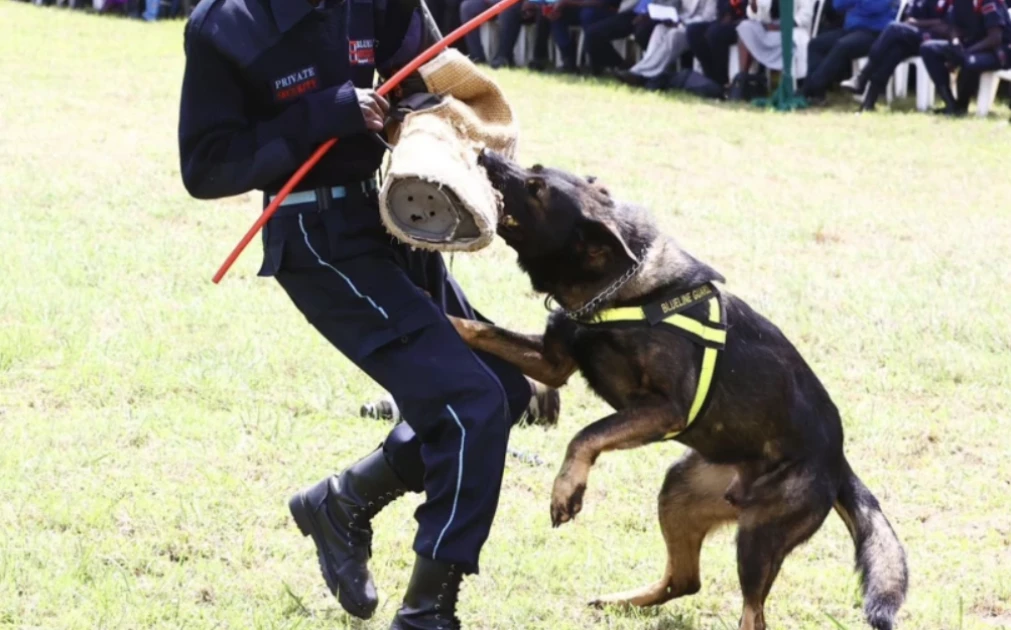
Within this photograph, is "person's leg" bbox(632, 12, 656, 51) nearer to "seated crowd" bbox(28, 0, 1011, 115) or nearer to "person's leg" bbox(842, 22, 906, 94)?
"seated crowd" bbox(28, 0, 1011, 115)

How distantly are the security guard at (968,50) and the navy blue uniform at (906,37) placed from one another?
22 cm

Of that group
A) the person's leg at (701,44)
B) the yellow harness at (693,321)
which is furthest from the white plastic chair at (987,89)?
the yellow harness at (693,321)

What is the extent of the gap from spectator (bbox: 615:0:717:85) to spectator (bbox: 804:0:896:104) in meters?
1.50

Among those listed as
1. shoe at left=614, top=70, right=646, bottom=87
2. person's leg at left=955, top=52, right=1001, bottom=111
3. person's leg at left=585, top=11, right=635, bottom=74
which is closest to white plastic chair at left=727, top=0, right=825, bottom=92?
shoe at left=614, top=70, right=646, bottom=87

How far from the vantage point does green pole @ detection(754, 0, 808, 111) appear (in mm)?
14969

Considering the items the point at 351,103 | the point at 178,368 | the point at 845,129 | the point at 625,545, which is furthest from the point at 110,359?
the point at 845,129

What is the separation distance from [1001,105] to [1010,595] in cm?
1177

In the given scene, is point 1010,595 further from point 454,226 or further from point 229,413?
point 229,413

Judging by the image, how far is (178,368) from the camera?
630 centimetres

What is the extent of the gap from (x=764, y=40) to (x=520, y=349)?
477 inches

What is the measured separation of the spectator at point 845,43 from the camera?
15117mm

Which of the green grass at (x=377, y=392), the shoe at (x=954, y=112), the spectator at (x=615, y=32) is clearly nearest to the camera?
the green grass at (x=377, y=392)

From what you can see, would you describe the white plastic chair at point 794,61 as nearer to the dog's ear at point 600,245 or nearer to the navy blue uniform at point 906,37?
the navy blue uniform at point 906,37

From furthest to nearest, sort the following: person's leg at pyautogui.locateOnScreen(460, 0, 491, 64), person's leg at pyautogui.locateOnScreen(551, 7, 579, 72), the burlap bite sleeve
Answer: person's leg at pyautogui.locateOnScreen(460, 0, 491, 64), person's leg at pyautogui.locateOnScreen(551, 7, 579, 72), the burlap bite sleeve
